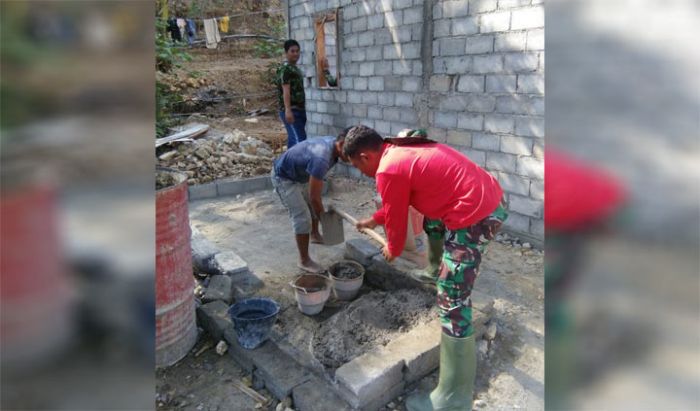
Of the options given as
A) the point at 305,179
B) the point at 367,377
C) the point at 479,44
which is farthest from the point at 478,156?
the point at 367,377

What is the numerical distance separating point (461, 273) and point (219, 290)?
228cm

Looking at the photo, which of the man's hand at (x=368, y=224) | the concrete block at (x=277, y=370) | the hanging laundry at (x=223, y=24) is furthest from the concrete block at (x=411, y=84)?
the hanging laundry at (x=223, y=24)

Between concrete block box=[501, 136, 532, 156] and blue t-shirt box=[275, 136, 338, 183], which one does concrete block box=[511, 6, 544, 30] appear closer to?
concrete block box=[501, 136, 532, 156]

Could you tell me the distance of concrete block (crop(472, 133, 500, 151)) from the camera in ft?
17.8

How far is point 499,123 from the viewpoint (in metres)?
5.33

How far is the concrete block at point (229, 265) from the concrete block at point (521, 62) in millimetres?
3398

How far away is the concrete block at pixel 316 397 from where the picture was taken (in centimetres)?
289

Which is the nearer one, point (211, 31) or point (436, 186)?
point (436, 186)

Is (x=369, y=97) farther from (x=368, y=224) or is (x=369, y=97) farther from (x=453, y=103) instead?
(x=368, y=224)

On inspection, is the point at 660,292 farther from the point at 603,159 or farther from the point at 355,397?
the point at 355,397

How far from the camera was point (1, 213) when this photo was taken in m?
0.53

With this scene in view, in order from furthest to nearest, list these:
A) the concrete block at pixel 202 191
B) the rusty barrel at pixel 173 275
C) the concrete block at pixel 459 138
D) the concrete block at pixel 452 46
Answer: the concrete block at pixel 202 191 → the concrete block at pixel 459 138 → the concrete block at pixel 452 46 → the rusty barrel at pixel 173 275

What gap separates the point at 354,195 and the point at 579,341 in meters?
7.15

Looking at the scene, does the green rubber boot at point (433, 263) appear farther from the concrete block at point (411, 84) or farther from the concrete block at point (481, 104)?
the concrete block at point (411, 84)
